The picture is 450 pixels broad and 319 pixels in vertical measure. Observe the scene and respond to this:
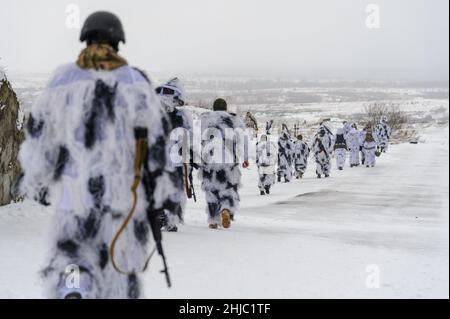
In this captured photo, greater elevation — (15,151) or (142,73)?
(142,73)

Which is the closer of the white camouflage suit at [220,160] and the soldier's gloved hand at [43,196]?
the soldier's gloved hand at [43,196]

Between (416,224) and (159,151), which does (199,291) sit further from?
(416,224)

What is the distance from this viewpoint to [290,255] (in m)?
6.36

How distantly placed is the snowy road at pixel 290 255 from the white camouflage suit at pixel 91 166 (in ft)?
4.71

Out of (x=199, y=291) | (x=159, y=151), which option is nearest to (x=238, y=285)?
(x=199, y=291)

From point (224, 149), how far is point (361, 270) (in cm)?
341

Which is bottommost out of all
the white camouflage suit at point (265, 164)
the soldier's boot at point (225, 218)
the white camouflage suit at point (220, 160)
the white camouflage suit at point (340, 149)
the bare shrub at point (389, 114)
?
the bare shrub at point (389, 114)

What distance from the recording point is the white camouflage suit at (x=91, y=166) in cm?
333

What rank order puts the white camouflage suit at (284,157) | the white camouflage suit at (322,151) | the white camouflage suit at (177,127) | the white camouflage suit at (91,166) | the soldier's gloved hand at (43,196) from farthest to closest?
the white camouflage suit at (322,151), the white camouflage suit at (284,157), the white camouflage suit at (177,127), the soldier's gloved hand at (43,196), the white camouflage suit at (91,166)

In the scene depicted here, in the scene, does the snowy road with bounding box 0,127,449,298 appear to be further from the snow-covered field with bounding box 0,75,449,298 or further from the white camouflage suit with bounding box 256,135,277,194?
the white camouflage suit with bounding box 256,135,277,194

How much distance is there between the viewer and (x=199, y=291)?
486 cm

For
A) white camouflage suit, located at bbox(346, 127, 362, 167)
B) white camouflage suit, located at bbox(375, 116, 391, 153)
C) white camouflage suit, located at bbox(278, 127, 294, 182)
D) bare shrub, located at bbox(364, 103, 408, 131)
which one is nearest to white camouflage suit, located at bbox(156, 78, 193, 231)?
white camouflage suit, located at bbox(278, 127, 294, 182)

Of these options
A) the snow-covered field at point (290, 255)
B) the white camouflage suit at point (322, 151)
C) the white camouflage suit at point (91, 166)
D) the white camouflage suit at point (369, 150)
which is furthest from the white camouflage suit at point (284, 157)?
the white camouflage suit at point (91, 166)

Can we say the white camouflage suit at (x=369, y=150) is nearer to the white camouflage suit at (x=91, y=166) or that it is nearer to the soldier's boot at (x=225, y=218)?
the soldier's boot at (x=225, y=218)
